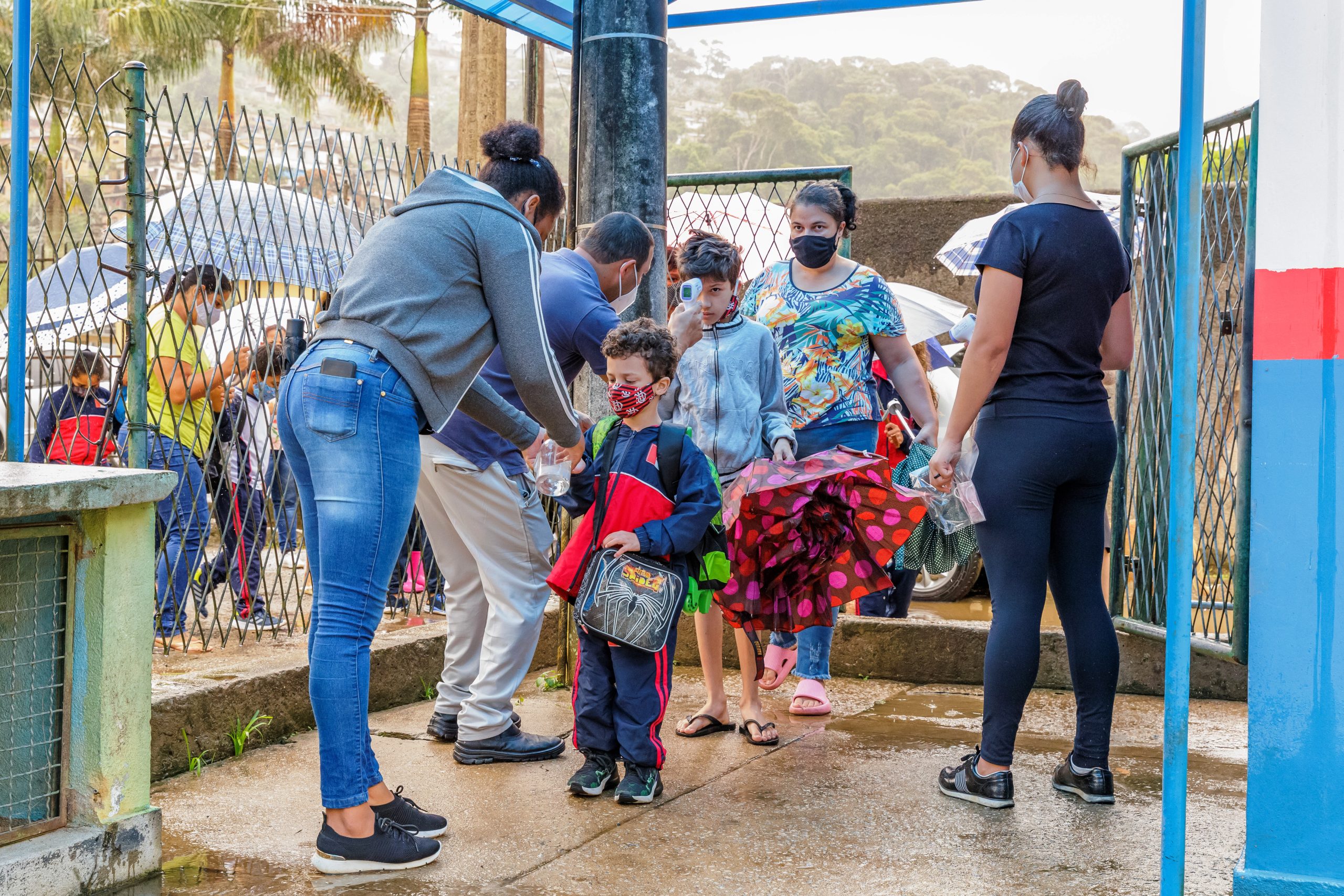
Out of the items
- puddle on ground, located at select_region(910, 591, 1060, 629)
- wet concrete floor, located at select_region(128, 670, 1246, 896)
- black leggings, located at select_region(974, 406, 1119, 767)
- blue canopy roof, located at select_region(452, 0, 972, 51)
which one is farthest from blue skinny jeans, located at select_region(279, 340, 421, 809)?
puddle on ground, located at select_region(910, 591, 1060, 629)

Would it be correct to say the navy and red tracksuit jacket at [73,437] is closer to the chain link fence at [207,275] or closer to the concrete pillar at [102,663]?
the chain link fence at [207,275]

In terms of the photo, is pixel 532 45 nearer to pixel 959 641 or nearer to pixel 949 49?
pixel 959 641

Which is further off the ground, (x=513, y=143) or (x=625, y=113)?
(x=625, y=113)

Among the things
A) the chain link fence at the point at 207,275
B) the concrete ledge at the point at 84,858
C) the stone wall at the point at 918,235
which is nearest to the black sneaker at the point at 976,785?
the chain link fence at the point at 207,275

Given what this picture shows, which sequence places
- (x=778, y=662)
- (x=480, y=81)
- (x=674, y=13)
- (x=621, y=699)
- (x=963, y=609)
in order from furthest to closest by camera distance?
(x=480, y=81) → (x=963, y=609) → (x=674, y=13) → (x=778, y=662) → (x=621, y=699)

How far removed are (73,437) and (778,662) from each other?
2969 mm

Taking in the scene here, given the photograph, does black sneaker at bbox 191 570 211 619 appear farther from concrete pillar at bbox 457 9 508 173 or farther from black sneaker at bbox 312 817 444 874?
concrete pillar at bbox 457 9 508 173

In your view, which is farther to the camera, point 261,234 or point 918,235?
point 918,235

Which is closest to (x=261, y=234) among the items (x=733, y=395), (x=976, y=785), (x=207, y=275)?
(x=207, y=275)

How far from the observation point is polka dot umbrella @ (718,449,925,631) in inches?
160

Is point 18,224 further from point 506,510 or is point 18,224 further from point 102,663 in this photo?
point 506,510

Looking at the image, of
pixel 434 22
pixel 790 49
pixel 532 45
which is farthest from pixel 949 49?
pixel 532 45

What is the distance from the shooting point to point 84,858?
286cm

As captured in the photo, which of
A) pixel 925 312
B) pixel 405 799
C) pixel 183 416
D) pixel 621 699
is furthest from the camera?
pixel 925 312
